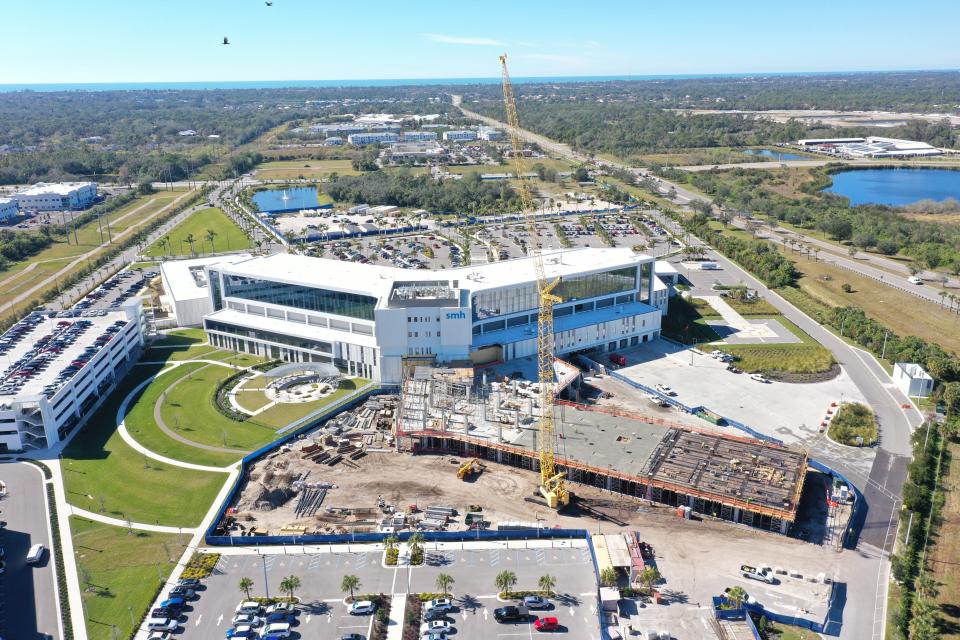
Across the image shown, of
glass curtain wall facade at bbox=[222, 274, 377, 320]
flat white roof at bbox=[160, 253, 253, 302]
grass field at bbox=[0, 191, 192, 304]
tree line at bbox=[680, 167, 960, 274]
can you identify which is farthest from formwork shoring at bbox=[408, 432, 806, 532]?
tree line at bbox=[680, 167, 960, 274]

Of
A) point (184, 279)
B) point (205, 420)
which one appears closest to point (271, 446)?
point (205, 420)

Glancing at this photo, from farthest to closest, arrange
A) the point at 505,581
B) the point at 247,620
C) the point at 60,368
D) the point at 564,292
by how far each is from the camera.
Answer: the point at 564,292 → the point at 60,368 → the point at 505,581 → the point at 247,620

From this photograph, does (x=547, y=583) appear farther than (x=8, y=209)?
No

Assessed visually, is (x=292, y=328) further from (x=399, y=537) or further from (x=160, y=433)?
(x=399, y=537)

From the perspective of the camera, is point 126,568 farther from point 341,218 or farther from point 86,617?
point 341,218

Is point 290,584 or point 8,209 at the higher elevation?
point 8,209

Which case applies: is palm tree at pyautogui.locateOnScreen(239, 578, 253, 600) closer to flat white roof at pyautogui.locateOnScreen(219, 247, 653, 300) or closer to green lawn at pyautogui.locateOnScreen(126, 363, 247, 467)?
green lawn at pyautogui.locateOnScreen(126, 363, 247, 467)
